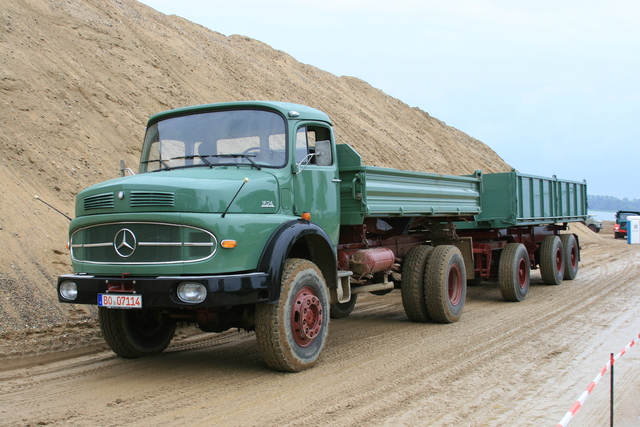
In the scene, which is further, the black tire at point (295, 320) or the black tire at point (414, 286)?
the black tire at point (414, 286)

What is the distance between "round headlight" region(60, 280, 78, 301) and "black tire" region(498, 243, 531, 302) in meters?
7.75

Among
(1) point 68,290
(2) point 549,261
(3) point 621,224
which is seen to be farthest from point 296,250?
(3) point 621,224

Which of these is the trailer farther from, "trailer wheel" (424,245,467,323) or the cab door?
the cab door

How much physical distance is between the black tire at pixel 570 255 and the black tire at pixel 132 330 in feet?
34.8

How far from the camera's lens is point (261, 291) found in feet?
18.6

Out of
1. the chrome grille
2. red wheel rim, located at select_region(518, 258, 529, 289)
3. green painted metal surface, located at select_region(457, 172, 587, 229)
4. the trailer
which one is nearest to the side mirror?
the chrome grille

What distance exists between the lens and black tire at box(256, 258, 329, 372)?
5770mm

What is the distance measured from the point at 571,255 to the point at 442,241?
20.0 ft

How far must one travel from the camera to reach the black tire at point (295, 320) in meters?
5.77

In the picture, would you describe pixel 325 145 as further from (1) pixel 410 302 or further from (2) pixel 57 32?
(2) pixel 57 32

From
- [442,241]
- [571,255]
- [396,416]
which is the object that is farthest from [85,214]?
[571,255]

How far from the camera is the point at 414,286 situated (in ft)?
29.2

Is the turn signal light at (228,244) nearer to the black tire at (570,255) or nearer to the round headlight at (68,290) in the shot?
the round headlight at (68,290)

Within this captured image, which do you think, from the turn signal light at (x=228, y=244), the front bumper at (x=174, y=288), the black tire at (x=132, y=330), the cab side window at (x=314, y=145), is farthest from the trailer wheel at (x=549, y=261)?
the turn signal light at (x=228, y=244)
